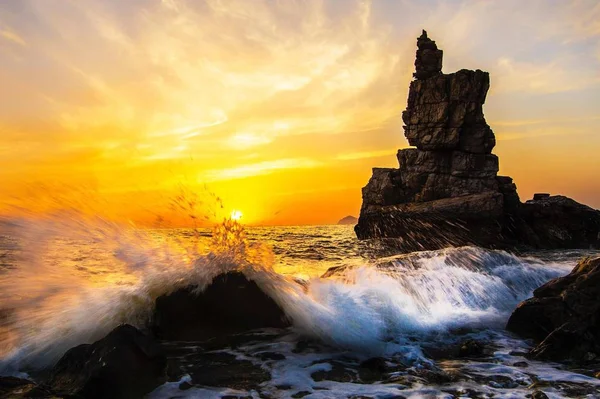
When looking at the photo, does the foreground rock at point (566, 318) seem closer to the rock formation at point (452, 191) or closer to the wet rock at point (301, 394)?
the wet rock at point (301, 394)

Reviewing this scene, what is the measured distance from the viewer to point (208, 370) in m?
5.25

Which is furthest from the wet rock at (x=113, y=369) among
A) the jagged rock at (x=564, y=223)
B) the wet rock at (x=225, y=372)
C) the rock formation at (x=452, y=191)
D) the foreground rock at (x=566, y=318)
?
the jagged rock at (x=564, y=223)

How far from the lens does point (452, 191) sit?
51.0 meters

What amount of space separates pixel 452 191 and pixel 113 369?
52176 millimetres

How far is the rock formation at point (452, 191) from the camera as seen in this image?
41.0 m

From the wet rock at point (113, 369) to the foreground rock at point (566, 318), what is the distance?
6010 millimetres

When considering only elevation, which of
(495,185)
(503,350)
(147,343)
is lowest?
(503,350)

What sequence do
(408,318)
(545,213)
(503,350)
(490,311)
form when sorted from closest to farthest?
(503,350)
(408,318)
(490,311)
(545,213)

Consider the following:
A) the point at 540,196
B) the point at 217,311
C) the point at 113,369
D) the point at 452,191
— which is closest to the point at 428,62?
the point at 452,191

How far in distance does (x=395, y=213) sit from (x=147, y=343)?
48776 mm

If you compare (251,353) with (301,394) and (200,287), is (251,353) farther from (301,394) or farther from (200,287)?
(200,287)

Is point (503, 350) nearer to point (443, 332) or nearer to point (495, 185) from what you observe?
point (443, 332)

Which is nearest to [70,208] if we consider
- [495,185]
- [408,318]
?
[408,318]

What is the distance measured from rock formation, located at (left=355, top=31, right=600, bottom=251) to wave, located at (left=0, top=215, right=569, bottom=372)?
108 ft
